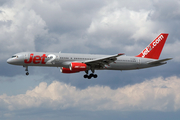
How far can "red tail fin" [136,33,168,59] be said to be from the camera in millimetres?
71188

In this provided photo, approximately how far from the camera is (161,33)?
74.2m

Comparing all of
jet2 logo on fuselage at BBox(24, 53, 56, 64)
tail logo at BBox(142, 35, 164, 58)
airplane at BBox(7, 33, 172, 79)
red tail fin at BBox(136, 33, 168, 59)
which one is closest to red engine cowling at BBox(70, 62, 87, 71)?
airplane at BBox(7, 33, 172, 79)

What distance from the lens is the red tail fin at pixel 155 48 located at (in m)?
71.2

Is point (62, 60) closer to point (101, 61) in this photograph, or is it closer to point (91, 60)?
point (91, 60)

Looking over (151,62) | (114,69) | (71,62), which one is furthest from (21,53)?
(151,62)

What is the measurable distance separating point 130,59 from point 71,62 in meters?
14.7

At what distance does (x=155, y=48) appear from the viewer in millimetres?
72188

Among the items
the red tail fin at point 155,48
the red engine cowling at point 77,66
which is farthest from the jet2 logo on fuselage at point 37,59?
the red tail fin at point 155,48

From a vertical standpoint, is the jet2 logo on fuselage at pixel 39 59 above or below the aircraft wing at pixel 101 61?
above

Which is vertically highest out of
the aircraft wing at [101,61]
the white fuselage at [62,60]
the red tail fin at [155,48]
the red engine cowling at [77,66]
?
the red tail fin at [155,48]

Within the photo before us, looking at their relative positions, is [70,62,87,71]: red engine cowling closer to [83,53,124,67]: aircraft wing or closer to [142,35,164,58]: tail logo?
[83,53,124,67]: aircraft wing

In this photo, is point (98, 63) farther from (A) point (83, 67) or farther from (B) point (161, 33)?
(B) point (161, 33)

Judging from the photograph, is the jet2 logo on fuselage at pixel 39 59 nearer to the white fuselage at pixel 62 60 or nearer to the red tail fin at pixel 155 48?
the white fuselage at pixel 62 60

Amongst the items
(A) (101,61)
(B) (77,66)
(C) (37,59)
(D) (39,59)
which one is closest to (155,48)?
(A) (101,61)
